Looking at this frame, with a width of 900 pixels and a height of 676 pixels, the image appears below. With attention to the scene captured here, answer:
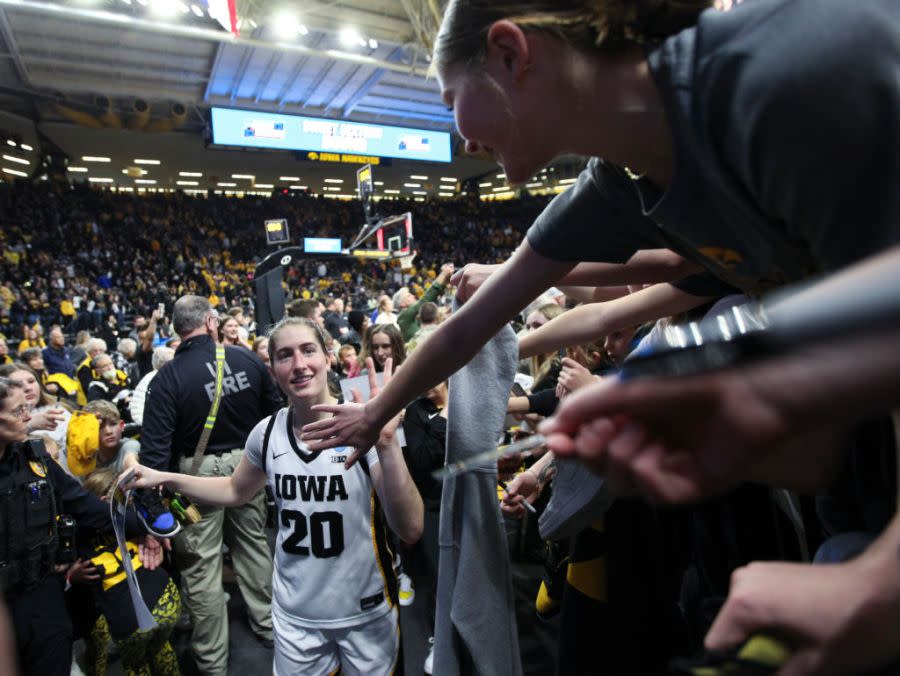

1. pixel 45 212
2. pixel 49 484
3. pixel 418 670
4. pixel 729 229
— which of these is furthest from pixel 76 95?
pixel 729 229

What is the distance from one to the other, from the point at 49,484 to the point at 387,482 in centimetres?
179

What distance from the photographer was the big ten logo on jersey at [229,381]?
353cm

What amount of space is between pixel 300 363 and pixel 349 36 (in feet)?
37.1

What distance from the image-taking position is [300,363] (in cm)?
213

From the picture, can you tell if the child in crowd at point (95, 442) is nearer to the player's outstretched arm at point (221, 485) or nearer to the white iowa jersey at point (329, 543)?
the player's outstretched arm at point (221, 485)

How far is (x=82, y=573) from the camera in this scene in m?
2.59

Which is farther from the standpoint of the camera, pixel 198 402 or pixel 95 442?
pixel 95 442

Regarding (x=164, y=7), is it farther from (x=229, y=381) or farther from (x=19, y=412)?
(x=19, y=412)

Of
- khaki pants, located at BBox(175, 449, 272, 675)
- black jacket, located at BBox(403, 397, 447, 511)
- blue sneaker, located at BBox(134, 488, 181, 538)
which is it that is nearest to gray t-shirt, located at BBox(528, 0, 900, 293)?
black jacket, located at BBox(403, 397, 447, 511)

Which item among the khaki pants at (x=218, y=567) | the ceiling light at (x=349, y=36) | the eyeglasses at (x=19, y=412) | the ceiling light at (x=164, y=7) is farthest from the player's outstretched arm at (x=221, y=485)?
the ceiling light at (x=349, y=36)

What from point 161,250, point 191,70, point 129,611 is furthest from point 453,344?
point 161,250

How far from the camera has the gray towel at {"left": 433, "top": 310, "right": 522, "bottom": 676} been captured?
1.49m

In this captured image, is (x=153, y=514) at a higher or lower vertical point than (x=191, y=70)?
lower

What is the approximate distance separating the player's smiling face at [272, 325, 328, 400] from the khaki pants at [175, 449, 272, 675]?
5.74ft
